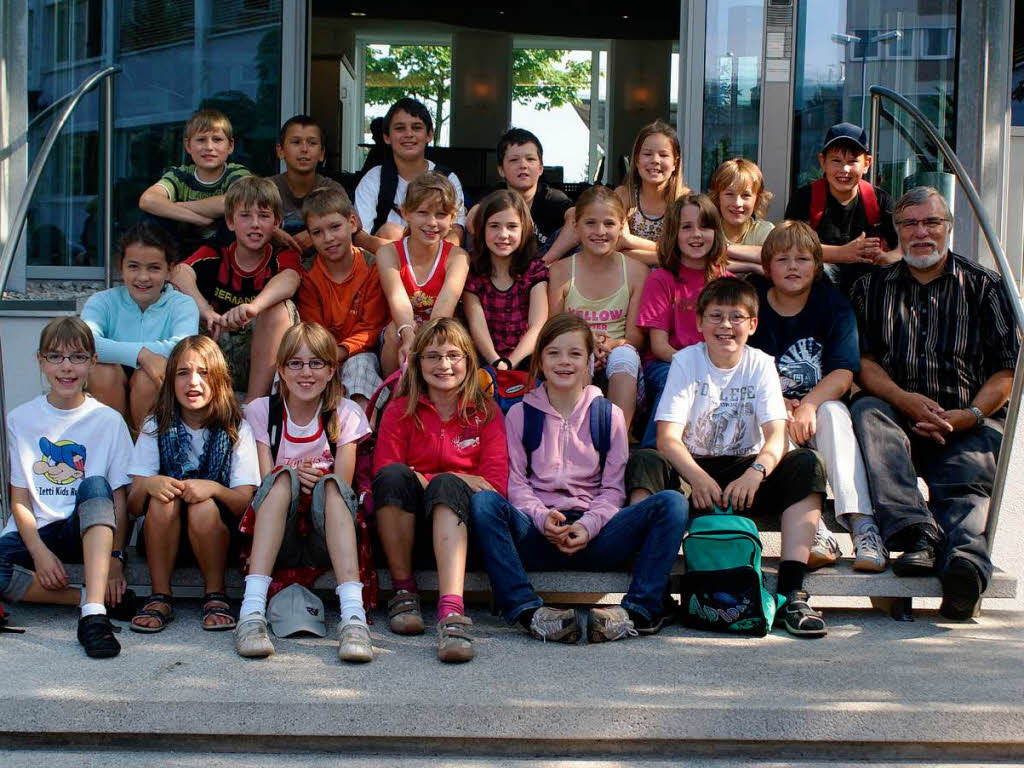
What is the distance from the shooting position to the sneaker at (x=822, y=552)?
15.1 ft

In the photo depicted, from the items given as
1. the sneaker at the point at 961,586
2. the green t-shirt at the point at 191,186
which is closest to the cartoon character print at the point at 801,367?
the sneaker at the point at 961,586

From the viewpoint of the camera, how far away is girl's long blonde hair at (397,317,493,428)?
459 centimetres

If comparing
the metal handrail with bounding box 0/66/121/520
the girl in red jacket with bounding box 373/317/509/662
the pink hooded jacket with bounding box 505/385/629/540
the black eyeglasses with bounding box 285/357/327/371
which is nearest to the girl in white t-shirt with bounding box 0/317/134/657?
the metal handrail with bounding box 0/66/121/520

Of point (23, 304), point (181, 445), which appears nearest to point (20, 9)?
point (23, 304)

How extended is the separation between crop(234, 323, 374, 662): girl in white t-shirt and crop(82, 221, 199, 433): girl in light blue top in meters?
0.62

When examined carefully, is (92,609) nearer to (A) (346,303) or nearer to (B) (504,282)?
(A) (346,303)

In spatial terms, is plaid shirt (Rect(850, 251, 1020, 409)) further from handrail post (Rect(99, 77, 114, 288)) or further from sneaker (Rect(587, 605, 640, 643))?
handrail post (Rect(99, 77, 114, 288))

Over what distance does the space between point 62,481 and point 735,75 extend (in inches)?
181

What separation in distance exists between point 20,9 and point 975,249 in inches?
216

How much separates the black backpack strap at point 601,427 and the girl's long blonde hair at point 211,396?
1274mm

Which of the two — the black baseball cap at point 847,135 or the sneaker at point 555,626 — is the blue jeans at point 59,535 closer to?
the sneaker at point 555,626

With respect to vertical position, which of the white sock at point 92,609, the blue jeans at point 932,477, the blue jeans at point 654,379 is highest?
the blue jeans at point 654,379

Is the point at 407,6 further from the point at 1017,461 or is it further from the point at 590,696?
the point at 590,696

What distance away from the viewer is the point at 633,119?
57.6ft
